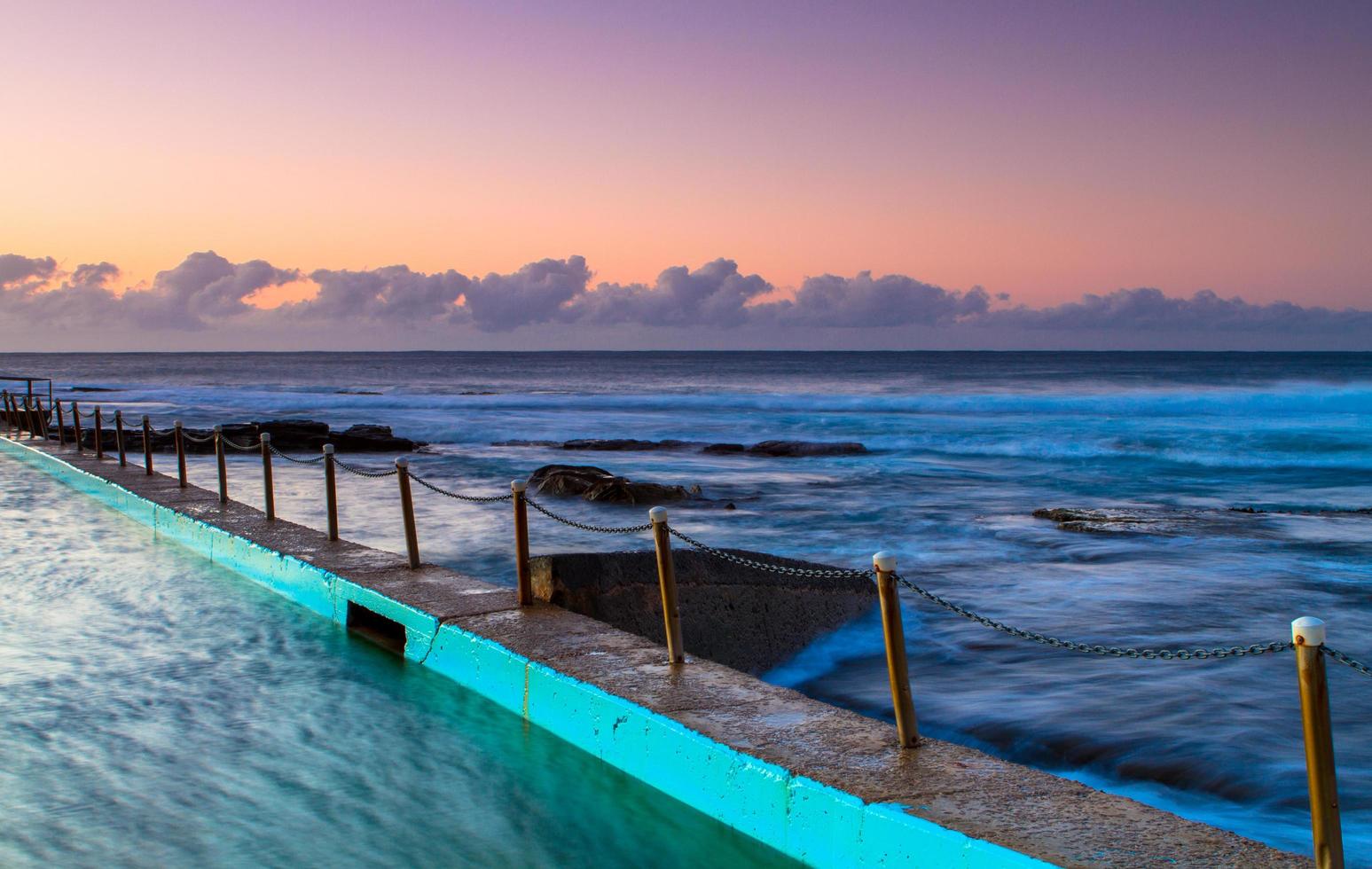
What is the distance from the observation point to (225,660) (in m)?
7.38

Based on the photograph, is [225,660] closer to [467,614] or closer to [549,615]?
[467,614]

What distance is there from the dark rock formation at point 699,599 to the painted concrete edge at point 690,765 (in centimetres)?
89

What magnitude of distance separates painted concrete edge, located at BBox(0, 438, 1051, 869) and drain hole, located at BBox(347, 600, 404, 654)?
0.10 meters

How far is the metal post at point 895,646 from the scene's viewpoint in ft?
13.7

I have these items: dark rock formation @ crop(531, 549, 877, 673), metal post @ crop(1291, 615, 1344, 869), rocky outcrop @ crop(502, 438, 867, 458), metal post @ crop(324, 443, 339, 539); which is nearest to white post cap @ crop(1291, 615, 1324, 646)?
metal post @ crop(1291, 615, 1344, 869)

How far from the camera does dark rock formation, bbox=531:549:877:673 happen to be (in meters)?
7.12

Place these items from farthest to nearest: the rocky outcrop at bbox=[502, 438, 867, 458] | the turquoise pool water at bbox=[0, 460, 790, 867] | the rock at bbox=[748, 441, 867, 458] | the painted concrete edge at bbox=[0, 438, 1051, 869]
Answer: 1. the rocky outcrop at bbox=[502, 438, 867, 458]
2. the rock at bbox=[748, 441, 867, 458]
3. the turquoise pool water at bbox=[0, 460, 790, 867]
4. the painted concrete edge at bbox=[0, 438, 1051, 869]

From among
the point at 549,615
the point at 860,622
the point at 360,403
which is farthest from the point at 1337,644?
the point at 360,403

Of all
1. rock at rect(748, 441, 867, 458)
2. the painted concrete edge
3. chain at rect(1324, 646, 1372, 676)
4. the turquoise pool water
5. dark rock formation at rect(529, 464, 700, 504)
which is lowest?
rock at rect(748, 441, 867, 458)

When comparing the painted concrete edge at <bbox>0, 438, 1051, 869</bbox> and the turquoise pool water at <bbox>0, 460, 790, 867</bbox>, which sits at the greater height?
the painted concrete edge at <bbox>0, 438, 1051, 869</bbox>

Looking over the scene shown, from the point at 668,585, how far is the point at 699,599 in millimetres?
1620

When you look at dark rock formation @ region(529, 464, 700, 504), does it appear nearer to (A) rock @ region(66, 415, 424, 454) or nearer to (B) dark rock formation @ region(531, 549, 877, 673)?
(A) rock @ region(66, 415, 424, 454)

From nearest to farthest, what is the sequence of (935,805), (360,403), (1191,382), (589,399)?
(935,805) < (360,403) < (589,399) < (1191,382)

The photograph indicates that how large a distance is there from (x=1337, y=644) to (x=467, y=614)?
683cm
